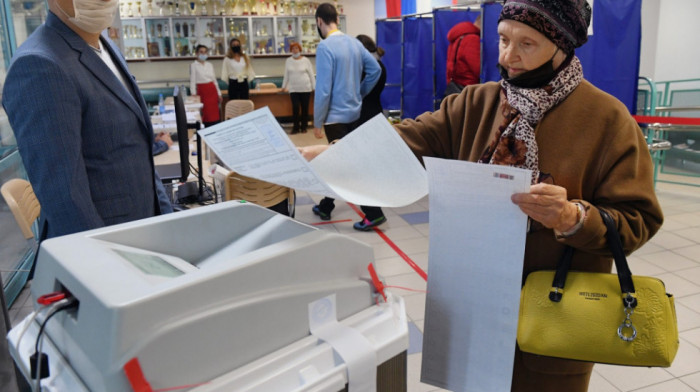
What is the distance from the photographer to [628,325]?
42.8 inches

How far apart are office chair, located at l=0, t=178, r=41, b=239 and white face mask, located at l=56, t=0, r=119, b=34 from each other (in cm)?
101

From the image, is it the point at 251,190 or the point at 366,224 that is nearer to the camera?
the point at 251,190

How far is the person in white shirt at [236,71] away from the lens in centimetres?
965

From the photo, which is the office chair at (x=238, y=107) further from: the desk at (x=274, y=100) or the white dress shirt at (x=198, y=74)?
the desk at (x=274, y=100)

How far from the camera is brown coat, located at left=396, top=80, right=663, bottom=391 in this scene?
1094 mm

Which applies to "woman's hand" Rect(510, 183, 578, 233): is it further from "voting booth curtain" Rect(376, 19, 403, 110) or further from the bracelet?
"voting booth curtain" Rect(376, 19, 403, 110)

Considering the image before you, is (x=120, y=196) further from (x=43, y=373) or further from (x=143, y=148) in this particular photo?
(x=43, y=373)

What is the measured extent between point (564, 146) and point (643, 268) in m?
2.94

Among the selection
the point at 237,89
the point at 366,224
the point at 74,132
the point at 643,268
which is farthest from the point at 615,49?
the point at 237,89

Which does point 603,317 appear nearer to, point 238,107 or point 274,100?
point 238,107

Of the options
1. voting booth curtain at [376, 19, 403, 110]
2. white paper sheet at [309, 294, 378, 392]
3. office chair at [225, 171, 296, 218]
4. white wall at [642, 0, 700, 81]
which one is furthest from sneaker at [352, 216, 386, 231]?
white wall at [642, 0, 700, 81]

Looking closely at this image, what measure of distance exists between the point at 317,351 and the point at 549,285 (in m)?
0.62

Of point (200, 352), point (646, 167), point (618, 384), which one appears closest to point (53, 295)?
point (200, 352)

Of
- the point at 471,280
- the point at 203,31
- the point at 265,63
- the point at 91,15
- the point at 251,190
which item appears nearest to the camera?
the point at 471,280
